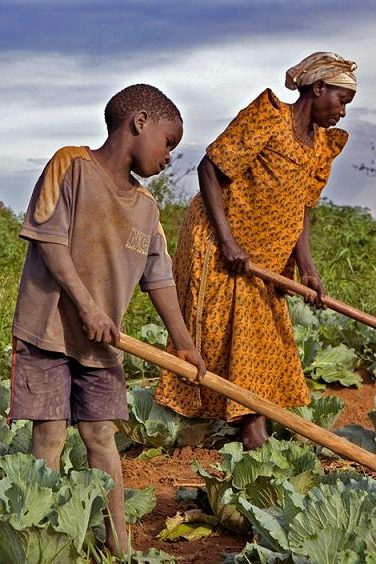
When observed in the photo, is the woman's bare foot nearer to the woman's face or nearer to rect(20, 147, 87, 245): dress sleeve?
the woman's face

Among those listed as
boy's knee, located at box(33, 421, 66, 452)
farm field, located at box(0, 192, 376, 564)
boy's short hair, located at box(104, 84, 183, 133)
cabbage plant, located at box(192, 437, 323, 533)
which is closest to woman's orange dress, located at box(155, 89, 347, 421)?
farm field, located at box(0, 192, 376, 564)

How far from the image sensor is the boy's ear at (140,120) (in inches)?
122

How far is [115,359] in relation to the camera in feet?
10.7

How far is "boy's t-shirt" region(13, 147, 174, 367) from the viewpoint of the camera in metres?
3.08

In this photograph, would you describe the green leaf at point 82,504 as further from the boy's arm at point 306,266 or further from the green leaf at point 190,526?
the boy's arm at point 306,266

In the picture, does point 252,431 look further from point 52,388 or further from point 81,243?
point 81,243

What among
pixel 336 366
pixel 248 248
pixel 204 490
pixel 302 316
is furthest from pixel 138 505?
pixel 302 316

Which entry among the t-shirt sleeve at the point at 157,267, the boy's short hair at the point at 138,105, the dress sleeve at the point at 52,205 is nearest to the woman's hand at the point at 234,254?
the t-shirt sleeve at the point at 157,267

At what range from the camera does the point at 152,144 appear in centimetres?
312

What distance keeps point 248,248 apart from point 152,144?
1540 millimetres

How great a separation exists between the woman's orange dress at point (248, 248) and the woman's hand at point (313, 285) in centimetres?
13

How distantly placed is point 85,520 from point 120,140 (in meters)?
1.09

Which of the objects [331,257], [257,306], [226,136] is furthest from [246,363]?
[331,257]

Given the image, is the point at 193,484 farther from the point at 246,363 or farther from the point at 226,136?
the point at 226,136
